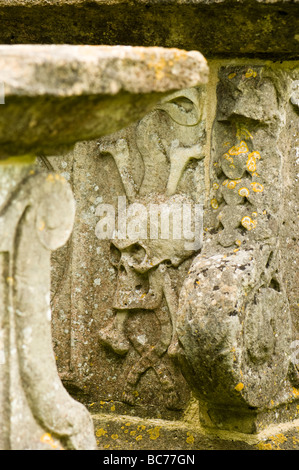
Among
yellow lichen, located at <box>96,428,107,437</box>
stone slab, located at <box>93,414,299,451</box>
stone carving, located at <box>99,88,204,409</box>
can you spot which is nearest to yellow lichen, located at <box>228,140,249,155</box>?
stone carving, located at <box>99,88,204,409</box>

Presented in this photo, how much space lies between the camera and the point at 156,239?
9.39ft

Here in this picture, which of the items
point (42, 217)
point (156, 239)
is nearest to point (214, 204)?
point (156, 239)

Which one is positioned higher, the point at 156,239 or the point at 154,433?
the point at 156,239

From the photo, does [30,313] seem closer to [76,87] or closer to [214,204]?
[76,87]

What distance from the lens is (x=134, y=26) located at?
268cm

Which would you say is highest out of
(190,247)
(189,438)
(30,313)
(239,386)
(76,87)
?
(76,87)

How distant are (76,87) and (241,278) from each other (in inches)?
42.6

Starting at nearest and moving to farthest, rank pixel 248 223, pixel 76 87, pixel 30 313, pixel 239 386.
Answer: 1. pixel 76 87
2. pixel 30 313
3. pixel 239 386
4. pixel 248 223

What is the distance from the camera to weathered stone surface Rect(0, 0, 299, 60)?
2.52 metres

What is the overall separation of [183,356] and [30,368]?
2.35 feet

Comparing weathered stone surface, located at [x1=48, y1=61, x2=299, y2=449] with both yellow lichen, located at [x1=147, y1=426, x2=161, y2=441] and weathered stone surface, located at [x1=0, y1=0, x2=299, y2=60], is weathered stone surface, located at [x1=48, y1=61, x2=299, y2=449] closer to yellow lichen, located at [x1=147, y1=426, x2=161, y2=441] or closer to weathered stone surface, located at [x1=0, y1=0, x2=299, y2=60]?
yellow lichen, located at [x1=147, y1=426, x2=161, y2=441]
